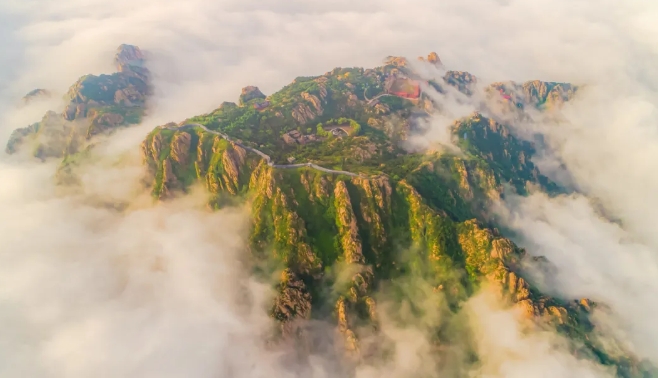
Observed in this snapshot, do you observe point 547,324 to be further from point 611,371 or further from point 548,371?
point 611,371

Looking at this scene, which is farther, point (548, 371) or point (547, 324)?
point (547, 324)

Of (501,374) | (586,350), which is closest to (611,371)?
(586,350)

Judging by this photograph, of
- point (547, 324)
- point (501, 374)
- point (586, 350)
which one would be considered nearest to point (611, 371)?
point (586, 350)

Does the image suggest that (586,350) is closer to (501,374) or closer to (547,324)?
(547,324)

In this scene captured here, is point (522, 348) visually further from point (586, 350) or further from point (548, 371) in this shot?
point (586, 350)

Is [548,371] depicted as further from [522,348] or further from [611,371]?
[611,371]

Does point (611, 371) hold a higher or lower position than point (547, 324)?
lower

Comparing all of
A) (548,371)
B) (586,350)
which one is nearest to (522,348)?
(548,371)
